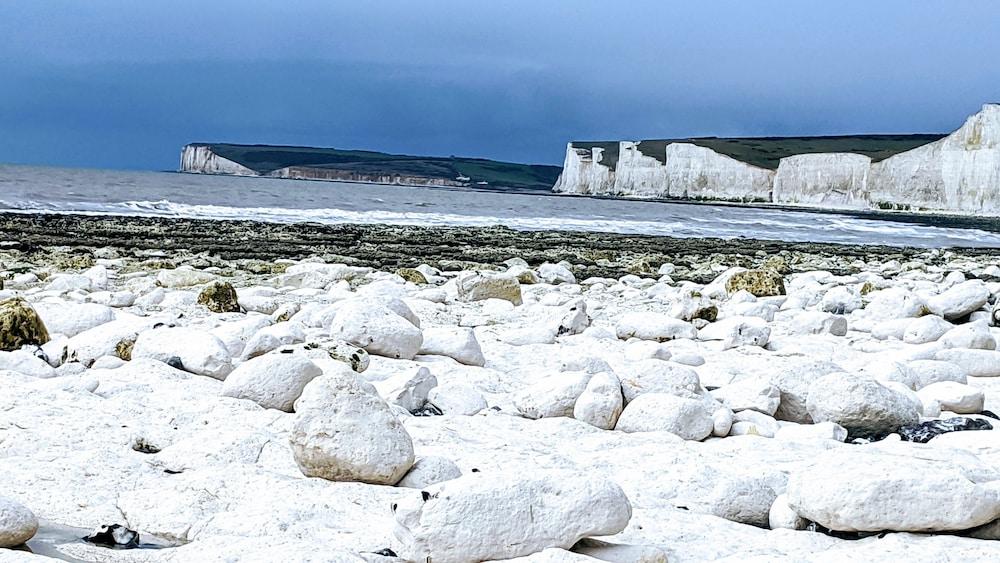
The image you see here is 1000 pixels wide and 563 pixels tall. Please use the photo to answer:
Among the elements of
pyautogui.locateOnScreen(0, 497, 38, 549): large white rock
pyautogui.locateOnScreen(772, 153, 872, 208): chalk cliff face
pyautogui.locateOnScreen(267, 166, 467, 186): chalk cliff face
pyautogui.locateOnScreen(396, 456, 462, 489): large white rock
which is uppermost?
pyautogui.locateOnScreen(772, 153, 872, 208): chalk cliff face

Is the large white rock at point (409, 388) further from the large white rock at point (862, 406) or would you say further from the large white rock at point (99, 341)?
the large white rock at point (862, 406)

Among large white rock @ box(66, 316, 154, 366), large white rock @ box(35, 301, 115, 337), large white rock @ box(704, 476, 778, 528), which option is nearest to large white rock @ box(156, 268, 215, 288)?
large white rock @ box(35, 301, 115, 337)

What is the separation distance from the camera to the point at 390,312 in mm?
4996

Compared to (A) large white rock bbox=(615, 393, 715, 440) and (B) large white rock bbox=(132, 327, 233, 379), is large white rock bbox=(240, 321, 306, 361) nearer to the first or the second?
(B) large white rock bbox=(132, 327, 233, 379)

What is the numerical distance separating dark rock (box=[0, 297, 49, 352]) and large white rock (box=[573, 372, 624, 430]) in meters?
2.74

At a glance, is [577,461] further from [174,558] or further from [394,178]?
[394,178]

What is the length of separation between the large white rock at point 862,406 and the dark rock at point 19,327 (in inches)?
145

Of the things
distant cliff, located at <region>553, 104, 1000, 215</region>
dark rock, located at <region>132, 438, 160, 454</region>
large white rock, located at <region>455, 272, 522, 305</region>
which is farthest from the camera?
distant cliff, located at <region>553, 104, 1000, 215</region>

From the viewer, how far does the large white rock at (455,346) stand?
16.2ft

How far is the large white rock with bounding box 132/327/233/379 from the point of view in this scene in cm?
414

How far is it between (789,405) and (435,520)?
7.44 feet

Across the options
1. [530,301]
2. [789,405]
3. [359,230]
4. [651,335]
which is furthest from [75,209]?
[789,405]

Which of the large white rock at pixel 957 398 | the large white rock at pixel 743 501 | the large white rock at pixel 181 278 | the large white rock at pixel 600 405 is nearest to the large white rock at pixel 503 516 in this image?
the large white rock at pixel 743 501

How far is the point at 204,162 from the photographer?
129 m
